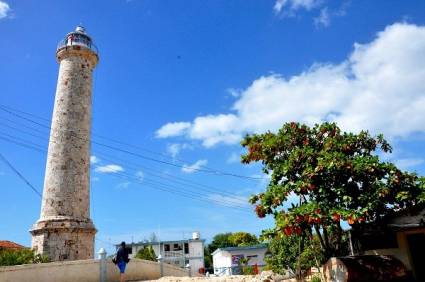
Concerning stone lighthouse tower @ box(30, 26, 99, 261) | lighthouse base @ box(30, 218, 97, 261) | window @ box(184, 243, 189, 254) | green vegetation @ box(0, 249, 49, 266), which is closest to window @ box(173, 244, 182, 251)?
window @ box(184, 243, 189, 254)

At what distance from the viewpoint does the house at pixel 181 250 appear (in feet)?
176

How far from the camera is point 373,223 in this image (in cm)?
1109

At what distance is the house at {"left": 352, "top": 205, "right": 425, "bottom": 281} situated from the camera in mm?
10754

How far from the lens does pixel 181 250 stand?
182 ft

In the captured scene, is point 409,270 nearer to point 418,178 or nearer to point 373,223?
point 373,223

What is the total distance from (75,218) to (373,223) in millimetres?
Result: 16151

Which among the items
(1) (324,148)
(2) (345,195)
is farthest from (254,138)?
(2) (345,195)

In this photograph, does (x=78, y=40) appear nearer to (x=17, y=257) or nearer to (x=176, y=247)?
(x=17, y=257)

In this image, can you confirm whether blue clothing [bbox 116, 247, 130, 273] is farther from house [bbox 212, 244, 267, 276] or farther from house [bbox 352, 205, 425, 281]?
house [bbox 212, 244, 267, 276]

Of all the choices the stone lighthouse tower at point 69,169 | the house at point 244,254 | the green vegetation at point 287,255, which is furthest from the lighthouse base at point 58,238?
the house at point 244,254

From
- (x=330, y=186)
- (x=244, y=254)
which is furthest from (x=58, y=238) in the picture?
(x=244, y=254)

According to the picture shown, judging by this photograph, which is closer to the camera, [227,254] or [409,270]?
[409,270]

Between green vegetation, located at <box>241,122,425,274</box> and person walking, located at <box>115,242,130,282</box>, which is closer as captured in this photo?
green vegetation, located at <box>241,122,425,274</box>

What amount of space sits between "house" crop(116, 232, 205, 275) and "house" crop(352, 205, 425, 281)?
42.9 metres
